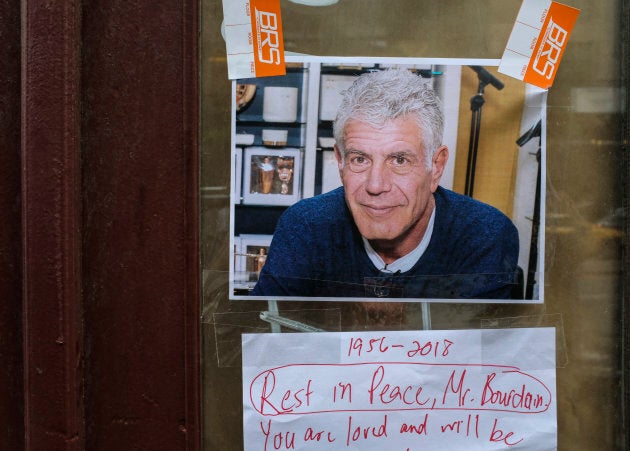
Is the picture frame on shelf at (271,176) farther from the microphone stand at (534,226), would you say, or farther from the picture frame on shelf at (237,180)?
the microphone stand at (534,226)

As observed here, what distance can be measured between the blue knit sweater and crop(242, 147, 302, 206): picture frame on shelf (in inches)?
2.3

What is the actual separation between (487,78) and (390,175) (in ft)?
1.11

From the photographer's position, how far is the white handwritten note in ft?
5.34

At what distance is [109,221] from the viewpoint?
1.59 m

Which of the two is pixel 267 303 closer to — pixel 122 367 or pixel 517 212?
pixel 122 367

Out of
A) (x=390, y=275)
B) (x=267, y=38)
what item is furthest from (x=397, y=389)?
(x=267, y=38)

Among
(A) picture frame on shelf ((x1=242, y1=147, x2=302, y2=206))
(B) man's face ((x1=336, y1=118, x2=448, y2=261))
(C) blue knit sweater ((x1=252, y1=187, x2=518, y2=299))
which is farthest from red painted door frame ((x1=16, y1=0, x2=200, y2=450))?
(B) man's face ((x1=336, y1=118, x2=448, y2=261))

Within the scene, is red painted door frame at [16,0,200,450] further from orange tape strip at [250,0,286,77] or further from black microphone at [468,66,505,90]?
black microphone at [468,66,505,90]

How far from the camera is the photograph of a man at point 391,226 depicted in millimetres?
1593

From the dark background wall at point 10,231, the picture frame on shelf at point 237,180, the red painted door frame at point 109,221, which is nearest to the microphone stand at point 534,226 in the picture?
the picture frame on shelf at point 237,180

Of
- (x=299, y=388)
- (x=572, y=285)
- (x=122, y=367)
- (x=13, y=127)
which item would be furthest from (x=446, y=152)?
(x=13, y=127)

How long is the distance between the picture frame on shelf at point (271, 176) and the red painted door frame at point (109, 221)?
0.13 metres

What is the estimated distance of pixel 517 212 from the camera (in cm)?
162

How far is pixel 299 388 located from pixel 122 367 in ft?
1.45
